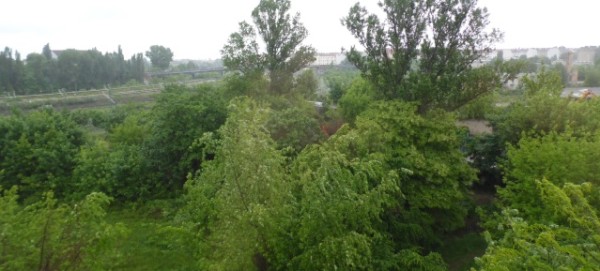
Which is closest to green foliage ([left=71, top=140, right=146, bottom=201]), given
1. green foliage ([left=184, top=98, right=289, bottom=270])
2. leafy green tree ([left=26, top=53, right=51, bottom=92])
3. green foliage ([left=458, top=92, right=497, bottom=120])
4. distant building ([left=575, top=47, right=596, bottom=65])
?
green foliage ([left=184, top=98, right=289, bottom=270])

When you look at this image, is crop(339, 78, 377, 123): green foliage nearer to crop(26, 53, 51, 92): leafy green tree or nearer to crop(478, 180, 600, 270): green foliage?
crop(478, 180, 600, 270): green foliage

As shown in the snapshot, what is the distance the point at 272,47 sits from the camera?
15734 mm

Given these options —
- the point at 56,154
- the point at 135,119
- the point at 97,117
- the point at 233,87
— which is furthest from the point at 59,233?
the point at 97,117

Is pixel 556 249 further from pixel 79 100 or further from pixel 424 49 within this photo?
pixel 79 100

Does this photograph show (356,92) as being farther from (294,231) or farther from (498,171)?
(294,231)

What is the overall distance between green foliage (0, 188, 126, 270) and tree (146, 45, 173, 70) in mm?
71655

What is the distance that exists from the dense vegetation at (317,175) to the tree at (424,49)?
0.05 metres

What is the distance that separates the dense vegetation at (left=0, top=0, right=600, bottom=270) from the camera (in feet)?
16.6

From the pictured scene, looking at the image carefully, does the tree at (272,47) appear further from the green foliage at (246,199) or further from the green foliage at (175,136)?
the green foliage at (246,199)

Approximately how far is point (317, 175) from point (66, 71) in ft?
163

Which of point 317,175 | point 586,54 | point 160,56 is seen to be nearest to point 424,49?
point 317,175

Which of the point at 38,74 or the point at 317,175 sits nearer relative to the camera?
the point at 317,175

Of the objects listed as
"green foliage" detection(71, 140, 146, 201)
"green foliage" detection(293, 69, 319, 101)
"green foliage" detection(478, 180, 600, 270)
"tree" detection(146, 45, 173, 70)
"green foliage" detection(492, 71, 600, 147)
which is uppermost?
"tree" detection(146, 45, 173, 70)

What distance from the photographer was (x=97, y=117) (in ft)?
88.4
